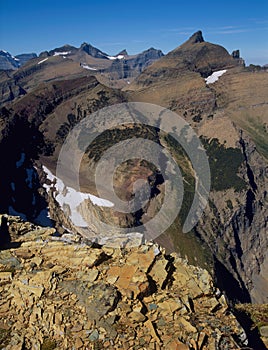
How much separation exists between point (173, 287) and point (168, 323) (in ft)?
9.69

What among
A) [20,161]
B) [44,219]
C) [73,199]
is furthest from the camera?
[20,161]

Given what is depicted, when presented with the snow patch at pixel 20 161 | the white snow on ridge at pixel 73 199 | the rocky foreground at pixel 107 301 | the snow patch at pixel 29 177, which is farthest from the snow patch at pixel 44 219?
the rocky foreground at pixel 107 301

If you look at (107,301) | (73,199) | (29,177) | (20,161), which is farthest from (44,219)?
(107,301)

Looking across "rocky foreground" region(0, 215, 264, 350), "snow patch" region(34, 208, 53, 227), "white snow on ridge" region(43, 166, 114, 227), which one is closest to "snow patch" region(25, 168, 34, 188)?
"white snow on ridge" region(43, 166, 114, 227)

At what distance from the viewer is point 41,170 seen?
13775cm

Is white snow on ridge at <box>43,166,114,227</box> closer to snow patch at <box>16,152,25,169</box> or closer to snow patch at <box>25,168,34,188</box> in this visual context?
snow patch at <box>25,168,34,188</box>

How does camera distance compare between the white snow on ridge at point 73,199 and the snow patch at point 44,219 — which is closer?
the snow patch at point 44,219

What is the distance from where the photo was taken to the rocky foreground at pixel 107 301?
1742cm

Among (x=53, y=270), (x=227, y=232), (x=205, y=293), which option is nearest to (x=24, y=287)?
(x=53, y=270)

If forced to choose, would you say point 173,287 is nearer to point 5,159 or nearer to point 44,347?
point 44,347

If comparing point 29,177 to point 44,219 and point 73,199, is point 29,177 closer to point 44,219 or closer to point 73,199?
point 73,199

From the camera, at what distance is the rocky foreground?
17422 mm

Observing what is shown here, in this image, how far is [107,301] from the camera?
18.7m

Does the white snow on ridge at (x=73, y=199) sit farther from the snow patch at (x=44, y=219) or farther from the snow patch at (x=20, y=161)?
the snow patch at (x=20, y=161)
